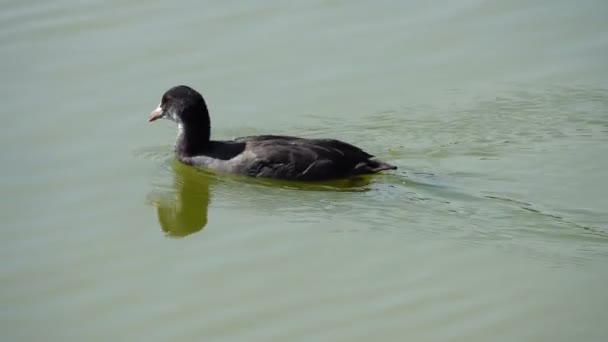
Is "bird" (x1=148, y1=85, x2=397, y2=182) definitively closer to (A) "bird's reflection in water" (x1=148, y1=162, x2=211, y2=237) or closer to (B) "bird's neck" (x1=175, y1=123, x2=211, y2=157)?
(B) "bird's neck" (x1=175, y1=123, x2=211, y2=157)

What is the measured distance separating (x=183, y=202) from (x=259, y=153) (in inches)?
32.8

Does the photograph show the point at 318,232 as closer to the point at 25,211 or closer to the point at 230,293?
the point at 230,293

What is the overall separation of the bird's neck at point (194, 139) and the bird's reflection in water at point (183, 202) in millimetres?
176

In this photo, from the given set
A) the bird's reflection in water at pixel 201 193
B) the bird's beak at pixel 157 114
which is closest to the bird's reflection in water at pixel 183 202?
the bird's reflection in water at pixel 201 193

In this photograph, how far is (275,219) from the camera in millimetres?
9562

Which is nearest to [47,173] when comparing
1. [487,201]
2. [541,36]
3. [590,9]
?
[487,201]

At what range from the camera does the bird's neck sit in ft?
36.3

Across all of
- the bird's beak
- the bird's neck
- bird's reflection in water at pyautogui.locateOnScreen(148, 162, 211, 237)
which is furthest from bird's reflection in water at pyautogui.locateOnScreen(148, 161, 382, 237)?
the bird's beak

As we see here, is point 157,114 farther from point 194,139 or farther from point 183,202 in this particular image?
point 183,202

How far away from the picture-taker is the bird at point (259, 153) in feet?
34.1

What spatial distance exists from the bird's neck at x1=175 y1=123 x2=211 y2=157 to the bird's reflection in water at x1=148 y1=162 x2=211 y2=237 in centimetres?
18

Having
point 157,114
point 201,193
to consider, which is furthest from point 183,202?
point 157,114

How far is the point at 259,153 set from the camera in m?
10.6

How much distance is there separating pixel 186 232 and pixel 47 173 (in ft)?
5.82
